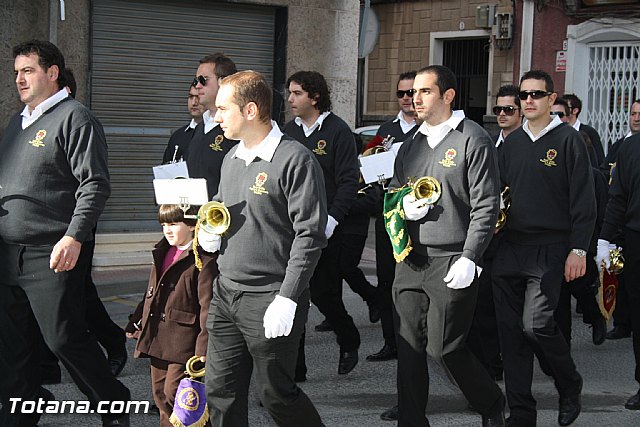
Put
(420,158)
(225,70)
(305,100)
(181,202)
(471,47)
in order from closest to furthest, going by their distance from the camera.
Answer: (181,202), (420,158), (225,70), (305,100), (471,47)

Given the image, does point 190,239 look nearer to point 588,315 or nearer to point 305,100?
point 305,100

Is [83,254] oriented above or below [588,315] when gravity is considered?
above

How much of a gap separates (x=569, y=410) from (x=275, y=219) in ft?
7.85

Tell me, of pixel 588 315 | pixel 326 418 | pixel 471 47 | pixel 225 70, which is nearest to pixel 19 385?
pixel 326 418

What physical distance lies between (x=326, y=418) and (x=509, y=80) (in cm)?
1719

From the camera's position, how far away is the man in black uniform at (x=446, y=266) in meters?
5.27

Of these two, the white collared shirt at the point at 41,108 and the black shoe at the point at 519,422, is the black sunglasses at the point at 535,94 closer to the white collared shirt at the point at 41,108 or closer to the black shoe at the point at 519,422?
the black shoe at the point at 519,422

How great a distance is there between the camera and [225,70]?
6.38 metres

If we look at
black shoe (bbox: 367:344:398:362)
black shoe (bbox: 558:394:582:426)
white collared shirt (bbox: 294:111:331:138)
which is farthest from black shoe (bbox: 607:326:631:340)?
white collared shirt (bbox: 294:111:331:138)

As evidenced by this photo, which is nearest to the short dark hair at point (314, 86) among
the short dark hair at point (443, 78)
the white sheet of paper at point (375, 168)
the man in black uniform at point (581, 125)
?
the white sheet of paper at point (375, 168)

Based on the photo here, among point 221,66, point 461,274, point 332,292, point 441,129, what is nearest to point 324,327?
point 332,292

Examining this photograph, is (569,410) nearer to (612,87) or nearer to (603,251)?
(603,251)

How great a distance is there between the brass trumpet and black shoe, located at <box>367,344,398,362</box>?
1.85 m

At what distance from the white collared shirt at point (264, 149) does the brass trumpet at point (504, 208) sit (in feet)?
5.89
